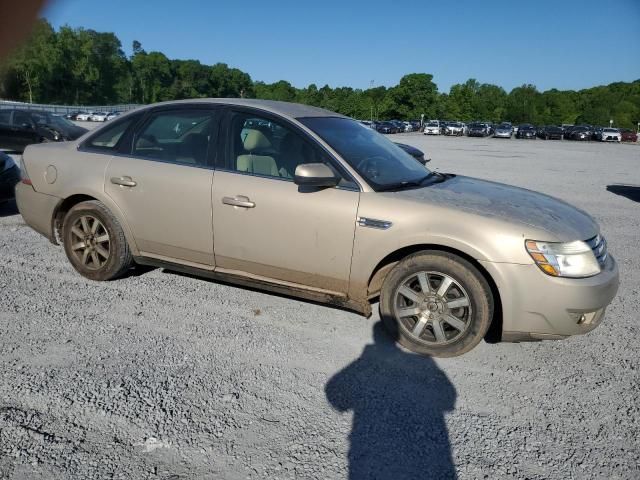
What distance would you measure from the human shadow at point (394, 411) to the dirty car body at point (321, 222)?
0.98 feet

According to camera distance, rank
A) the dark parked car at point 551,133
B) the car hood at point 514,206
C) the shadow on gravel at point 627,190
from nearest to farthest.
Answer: the car hood at point 514,206, the shadow on gravel at point 627,190, the dark parked car at point 551,133

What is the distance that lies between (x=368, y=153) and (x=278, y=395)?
82.6 inches

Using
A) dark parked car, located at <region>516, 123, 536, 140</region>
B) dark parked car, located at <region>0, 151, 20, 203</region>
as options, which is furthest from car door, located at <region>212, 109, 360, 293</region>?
dark parked car, located at <region>516, 123, 536, 140</region>

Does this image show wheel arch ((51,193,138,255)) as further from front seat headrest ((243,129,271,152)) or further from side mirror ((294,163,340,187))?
side mirror ((294,163,340,187))

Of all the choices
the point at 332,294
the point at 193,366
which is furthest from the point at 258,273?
the point at 193,366

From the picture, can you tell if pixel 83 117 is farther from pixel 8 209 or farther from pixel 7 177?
pixel 7 177

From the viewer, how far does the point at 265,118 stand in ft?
13.8

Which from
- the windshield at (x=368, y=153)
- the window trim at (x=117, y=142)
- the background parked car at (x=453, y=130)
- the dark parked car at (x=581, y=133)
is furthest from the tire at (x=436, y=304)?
the dark parked car at (x=581, y=133)

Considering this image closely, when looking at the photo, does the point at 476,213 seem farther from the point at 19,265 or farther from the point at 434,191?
the point at 19,265

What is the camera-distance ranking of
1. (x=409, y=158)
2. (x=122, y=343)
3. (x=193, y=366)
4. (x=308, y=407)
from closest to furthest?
1. (x=308, y=407)
2. (x=193, y=366)
3. (x=122, y=343)
4. (x=409, y=158)

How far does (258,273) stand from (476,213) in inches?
66.9

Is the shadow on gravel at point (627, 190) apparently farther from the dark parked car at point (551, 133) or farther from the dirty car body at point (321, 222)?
the dark parked car at point (551, 133)

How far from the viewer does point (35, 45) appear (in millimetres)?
1009

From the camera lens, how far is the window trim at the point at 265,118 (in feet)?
12.5
